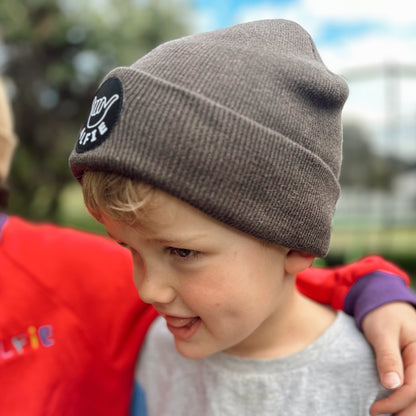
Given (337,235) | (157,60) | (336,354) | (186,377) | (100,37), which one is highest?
(157,60)

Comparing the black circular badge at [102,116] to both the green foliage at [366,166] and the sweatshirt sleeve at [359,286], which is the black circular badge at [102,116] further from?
the green foliage at [366,166]

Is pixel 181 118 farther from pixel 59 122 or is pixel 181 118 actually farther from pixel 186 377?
pixel 59 122

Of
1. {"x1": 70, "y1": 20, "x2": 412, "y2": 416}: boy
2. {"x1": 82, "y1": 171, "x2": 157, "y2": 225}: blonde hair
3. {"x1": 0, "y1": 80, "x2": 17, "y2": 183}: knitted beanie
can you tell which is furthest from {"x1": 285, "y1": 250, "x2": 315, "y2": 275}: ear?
{"x1": 0, "y1": 80, "x2": 17, "y2": 183}: knitted beanie

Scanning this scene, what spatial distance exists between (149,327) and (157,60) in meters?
0.86

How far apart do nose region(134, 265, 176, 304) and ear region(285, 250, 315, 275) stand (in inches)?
11.9

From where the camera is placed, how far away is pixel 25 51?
10812 millimetres

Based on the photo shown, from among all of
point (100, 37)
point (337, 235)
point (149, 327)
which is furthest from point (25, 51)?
point (149, 327)

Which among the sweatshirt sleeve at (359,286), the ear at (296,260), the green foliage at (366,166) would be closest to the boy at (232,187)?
the ear at (296,260)

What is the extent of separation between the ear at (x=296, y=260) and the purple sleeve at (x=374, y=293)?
23 centimetres

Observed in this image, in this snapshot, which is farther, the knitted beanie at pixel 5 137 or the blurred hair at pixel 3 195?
the blurred hair at pixel 3 195

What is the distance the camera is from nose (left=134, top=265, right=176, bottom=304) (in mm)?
1110

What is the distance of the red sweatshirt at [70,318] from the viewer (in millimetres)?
1398

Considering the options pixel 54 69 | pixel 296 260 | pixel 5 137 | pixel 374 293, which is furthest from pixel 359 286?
pixel 54 69

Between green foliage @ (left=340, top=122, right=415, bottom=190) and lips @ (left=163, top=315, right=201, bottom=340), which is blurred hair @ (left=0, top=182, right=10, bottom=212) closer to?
lips @ (left=163, top=315, right=201, bottom=340)
